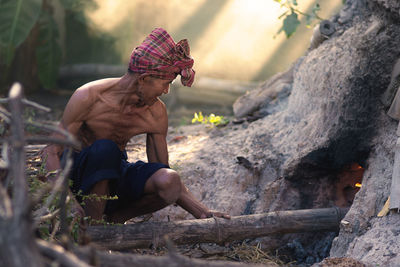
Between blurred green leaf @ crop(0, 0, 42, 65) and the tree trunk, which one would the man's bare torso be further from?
blurred green leaf @ crop(0, 0, 42, 65)

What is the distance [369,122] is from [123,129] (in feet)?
5.55

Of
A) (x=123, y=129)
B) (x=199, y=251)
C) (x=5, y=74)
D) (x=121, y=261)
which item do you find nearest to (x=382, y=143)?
(x=199, y=251)

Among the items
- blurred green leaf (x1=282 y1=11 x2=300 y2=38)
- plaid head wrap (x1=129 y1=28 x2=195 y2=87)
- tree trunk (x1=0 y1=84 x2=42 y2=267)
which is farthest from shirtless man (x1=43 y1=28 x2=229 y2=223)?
blurred green leaf (x1=282 y1=11 x2=300 y2=38)

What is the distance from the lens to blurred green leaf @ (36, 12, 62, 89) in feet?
28.2

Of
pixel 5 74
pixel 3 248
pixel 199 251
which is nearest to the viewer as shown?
pixel 3 248

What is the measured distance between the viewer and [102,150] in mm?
3223

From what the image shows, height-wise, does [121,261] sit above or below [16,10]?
below

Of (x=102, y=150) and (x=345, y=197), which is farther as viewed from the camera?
(x=345, y=197)

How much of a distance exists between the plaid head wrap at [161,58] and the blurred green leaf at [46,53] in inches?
225

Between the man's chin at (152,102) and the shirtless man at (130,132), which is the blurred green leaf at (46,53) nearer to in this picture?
the shirtless man at (130,132)

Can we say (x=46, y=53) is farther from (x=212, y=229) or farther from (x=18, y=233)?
(x=18, y=233)

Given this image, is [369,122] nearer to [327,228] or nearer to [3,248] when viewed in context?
[327,228]

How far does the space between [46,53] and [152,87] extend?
588 centimetres

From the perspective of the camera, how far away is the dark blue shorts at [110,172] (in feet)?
10.5
